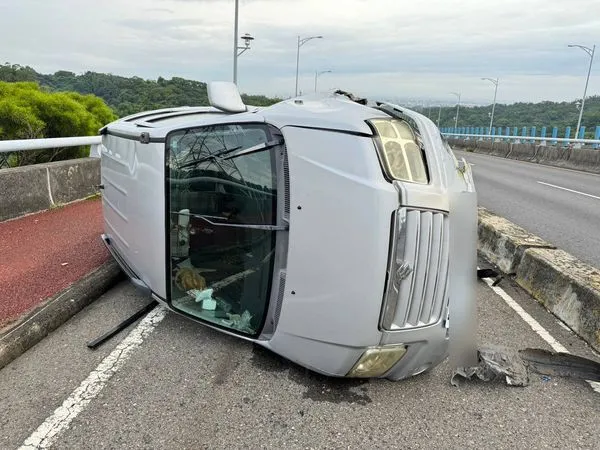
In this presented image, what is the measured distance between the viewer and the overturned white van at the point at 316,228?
8.15 ft

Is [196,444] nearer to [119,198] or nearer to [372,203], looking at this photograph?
[372,203]

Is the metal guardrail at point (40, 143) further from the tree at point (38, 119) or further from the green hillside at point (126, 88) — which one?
the green hillside at point (126, 88)

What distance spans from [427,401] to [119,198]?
9.25 ft

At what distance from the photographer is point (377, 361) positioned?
2.68 m

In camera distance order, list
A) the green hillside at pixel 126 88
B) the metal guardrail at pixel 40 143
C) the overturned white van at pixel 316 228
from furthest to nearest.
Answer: the green hillside at pixel 126 88, the metal guardrail at pixel 40 143, the overturned white van at pixel 316 228

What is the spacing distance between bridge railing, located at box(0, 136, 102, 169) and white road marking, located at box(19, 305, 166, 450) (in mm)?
3092

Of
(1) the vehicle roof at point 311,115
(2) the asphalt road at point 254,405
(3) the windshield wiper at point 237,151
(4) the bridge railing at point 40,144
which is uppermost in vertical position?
(1) the vehicle roof at point 311,115

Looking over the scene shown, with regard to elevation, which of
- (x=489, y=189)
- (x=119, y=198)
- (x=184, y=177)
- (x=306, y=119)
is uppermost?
(x=306, y=119)

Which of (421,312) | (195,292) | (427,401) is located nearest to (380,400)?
(427,401)

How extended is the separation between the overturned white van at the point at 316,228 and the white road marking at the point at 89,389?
379mm

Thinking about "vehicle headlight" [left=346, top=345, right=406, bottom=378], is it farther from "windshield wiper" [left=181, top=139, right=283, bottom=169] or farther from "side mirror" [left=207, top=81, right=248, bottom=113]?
"side mirror" [left=207, top=81, right=248, bottom=113]

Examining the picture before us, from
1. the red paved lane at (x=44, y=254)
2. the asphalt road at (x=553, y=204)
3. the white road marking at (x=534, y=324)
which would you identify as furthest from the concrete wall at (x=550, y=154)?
the red paved lane at (x=44, y=254)

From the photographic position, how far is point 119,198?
3.97 meters

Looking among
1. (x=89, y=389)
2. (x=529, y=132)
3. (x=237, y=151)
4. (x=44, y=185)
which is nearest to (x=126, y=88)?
(x=44, y=185)
